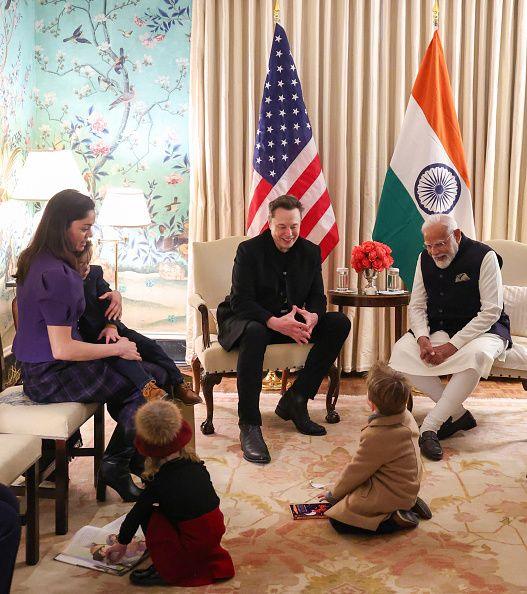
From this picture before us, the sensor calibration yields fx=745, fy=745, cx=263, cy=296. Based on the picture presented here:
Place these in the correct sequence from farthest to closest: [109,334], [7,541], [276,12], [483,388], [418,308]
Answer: [276,12], [483,388], [418,308], [109,334], [7,541]

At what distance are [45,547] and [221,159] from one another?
10.5ft

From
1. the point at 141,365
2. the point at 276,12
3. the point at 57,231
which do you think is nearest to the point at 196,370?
the point at 141,365

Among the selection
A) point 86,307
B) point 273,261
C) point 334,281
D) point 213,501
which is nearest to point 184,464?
point 213,501

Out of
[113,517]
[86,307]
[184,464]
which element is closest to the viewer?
[184,464]

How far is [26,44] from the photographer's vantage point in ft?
16.8

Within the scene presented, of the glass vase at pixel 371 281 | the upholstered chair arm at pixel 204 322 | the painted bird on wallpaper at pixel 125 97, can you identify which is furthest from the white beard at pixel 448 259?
the painted bird on wallpaper at pixel 125 97

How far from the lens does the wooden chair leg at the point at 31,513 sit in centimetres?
246

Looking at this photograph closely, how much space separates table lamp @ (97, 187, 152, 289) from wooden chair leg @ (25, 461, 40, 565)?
257 cm

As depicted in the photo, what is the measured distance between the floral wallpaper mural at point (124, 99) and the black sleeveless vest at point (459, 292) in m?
2.10

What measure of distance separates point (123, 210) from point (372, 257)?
1.64m

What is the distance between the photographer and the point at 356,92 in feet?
16.8

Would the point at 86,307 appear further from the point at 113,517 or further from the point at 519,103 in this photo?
the point at 519,103

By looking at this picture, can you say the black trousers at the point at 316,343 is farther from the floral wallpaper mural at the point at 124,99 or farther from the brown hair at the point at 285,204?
the floral wallpaper mural at the point at 124,99

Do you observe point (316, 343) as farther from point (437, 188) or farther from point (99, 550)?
point (99, 550)
